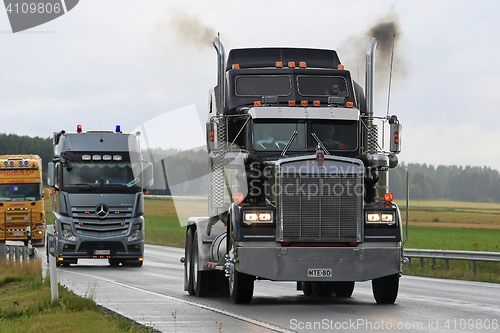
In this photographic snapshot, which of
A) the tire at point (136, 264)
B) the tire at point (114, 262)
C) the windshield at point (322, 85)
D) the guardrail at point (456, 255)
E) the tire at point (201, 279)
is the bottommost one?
the tire at point (114, 262)

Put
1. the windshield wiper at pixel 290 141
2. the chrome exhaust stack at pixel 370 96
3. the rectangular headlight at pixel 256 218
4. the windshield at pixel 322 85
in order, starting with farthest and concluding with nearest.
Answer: the windshield at pixel 322 85 → the chrome exhaust stack at pixel 370 96 → the windshield wiper at pixel 290 141 → the rectangular headlight at pixel 256 218

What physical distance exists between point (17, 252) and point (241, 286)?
55.4 feet

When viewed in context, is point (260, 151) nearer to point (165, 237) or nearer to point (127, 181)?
point (127, 181)

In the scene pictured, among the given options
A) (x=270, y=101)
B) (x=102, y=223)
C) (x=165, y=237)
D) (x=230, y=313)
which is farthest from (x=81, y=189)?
(x=165, y=237)

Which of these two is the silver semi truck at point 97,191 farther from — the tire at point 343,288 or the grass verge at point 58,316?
the tire at point 343,288

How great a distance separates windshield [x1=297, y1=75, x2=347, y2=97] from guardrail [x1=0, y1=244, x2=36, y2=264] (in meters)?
14.2

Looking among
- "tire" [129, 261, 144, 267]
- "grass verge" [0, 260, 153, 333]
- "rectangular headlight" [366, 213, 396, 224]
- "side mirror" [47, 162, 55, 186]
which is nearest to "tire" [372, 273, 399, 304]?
"rectangular headlight" [366, 213, 396, 224]

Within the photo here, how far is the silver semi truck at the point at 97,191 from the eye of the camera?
25266mm

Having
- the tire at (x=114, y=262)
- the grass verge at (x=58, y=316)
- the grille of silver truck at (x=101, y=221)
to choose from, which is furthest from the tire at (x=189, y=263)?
the tire at (x=114, y=262)

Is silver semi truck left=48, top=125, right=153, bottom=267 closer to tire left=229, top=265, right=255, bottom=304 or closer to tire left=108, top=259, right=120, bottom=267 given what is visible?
tire left=108, top=259, right=120, bottom=267

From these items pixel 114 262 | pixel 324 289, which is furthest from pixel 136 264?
pixel 324 289

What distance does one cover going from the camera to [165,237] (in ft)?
204

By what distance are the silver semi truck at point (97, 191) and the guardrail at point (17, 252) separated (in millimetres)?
1211

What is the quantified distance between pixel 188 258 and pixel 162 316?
14.7 feet
